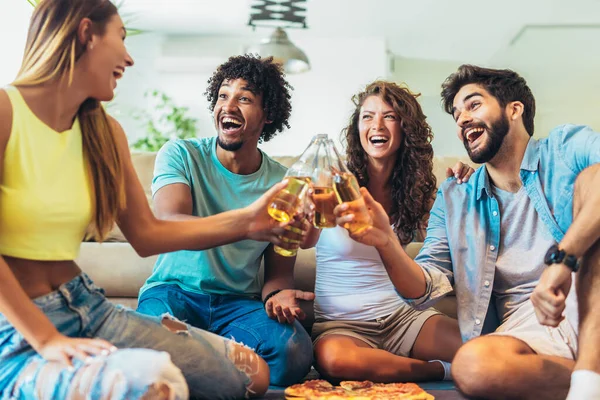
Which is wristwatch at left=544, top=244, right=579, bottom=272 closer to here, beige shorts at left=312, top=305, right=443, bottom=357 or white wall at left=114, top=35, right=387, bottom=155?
beige shorts at left=312, top=305, right=443, bottom=357

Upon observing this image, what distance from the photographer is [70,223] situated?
4.16 ft

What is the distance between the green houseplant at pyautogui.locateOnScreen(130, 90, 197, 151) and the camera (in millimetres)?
6720

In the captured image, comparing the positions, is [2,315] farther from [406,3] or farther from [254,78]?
[406,3]

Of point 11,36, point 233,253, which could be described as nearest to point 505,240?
point 233,253

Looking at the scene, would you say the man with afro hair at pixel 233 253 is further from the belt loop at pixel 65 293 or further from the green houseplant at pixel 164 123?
the green houseplant at pixel 164 123

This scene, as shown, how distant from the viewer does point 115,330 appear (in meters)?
1.35

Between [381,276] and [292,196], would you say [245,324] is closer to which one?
[381,276]

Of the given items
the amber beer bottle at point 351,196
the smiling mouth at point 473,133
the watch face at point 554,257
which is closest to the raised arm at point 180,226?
the amber beer bottle at point 351,196

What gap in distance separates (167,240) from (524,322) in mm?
930

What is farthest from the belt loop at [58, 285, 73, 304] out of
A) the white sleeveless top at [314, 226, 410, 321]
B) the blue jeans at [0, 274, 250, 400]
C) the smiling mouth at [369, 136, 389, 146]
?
the smiling mouth at [369, 136, 389, 146]

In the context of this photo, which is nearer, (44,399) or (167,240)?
(44,399)

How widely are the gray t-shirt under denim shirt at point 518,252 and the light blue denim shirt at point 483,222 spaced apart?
3cm

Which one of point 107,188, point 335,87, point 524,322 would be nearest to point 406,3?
point 335,87

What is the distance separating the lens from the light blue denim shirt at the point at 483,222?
173cm
